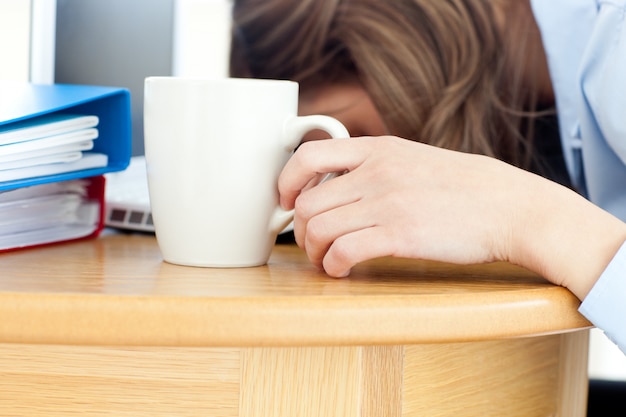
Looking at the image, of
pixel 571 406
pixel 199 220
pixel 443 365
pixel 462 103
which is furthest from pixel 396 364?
pixel 462 103

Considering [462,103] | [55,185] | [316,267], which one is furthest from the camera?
[462,103]

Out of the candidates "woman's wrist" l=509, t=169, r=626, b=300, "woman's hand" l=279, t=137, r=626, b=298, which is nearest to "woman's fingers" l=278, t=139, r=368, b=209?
"woman's hand" l=279, t=137, r=626, b=298

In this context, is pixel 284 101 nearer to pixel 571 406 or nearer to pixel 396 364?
pixel 396 364

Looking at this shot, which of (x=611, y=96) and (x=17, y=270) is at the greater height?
(x=611, y=96)

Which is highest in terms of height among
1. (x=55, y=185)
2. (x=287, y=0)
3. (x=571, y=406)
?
(x=287, y=0)

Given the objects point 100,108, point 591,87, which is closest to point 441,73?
point 591,87

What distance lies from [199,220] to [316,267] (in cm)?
10

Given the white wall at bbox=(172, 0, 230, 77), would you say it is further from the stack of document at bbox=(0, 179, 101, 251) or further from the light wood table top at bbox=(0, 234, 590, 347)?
the light wood table top at bbox=(0, 234, 590, 347)

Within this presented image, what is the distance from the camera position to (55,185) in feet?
2.55

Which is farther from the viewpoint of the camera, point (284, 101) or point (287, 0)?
point (287, 0)

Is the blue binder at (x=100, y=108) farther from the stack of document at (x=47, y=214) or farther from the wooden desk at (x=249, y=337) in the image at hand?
the wooden desk at (x=249, y=337)

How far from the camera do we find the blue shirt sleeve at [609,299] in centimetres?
53

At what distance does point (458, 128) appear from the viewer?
115 cm

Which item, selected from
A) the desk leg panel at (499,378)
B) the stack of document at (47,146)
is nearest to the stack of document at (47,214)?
the stack of document at (47,146)
